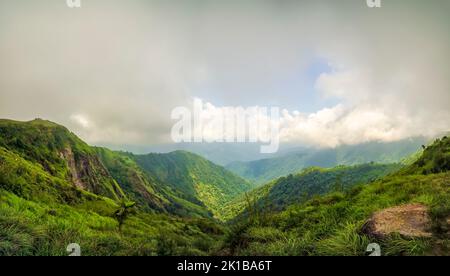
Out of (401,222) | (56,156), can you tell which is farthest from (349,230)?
(56,156)

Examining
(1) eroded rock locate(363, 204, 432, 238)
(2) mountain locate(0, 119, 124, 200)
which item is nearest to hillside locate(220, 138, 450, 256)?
(1) eroded rock locate(363, 204, 432, 238)

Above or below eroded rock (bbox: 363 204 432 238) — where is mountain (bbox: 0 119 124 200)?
above

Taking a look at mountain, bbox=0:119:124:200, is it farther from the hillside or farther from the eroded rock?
the eroded rock

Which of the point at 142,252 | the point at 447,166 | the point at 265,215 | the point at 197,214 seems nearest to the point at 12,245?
the point at 142,252

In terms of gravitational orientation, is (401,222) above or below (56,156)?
below

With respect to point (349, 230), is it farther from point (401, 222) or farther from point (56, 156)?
point (56, 156)

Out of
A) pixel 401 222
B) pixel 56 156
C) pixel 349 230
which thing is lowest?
pixel 349 230

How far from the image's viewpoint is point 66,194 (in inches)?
3110

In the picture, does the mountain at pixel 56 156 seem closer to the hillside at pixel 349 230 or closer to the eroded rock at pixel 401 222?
the hillside at pixel 349 230

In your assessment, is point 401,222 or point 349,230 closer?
point 401,222

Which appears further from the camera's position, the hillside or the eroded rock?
the eroded rock

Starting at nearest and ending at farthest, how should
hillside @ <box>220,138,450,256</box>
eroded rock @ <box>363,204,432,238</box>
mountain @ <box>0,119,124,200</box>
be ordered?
hillside @ <box>220,138,450,256</box>, eroded rock @ <box>363,204,432,238</box>, mountain @ <box>0,119,124,200</box>

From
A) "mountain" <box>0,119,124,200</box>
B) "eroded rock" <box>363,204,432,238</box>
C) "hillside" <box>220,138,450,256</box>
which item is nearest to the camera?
"hillside" <box>220,138,450,256</box>
